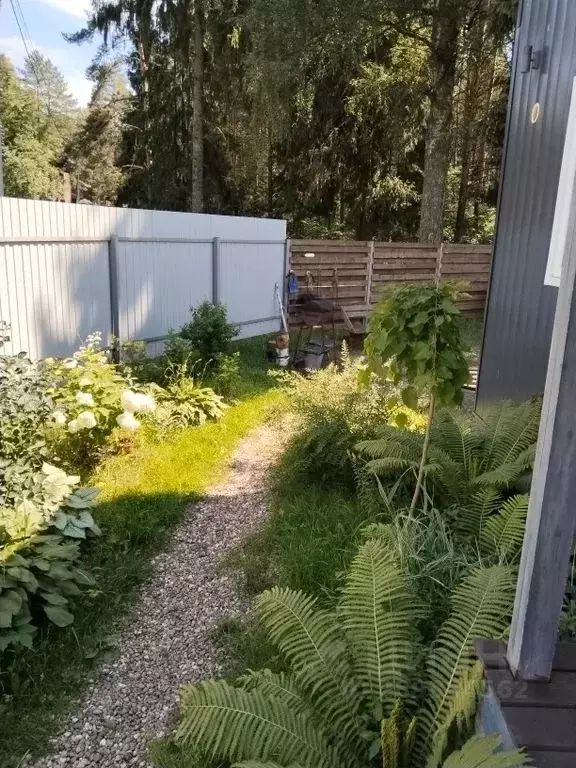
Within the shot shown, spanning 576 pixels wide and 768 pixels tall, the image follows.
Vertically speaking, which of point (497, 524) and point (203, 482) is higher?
point (497, 524)

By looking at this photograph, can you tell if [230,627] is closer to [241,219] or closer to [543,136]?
[543,136]

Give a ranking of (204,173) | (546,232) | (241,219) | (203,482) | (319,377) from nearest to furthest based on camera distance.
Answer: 1. (546,232)
2. (203,482)
3. (319,377)
4. (241,219)
5. (204,173)

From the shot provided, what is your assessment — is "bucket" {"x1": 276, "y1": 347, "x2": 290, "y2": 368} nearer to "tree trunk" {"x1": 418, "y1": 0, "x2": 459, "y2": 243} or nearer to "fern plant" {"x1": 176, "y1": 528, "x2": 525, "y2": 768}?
"fern plant" {"x1": 176, "y1": 528, "x2": 525, "y2": 768}

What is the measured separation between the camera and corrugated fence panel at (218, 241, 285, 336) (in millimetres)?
8648

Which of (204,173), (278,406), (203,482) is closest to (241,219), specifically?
(278,406)

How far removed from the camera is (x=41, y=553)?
3027 millimetres

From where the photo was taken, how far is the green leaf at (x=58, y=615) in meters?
2.79

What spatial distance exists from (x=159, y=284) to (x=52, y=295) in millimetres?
1765

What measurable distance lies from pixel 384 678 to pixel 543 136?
3.49 metres

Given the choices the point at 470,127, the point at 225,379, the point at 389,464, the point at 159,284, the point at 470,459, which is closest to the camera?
the point at 389,464

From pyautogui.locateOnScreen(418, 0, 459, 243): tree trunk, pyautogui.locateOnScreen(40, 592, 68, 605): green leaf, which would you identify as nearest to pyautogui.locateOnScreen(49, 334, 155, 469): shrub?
pyautogui.locateOnScreen(40, 592, 68, 605): green leaf

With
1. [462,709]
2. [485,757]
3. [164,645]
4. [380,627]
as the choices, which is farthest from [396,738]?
[164,645]

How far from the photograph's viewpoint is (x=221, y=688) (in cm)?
205

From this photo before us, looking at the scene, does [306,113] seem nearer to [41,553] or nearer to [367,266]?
[367,266]
